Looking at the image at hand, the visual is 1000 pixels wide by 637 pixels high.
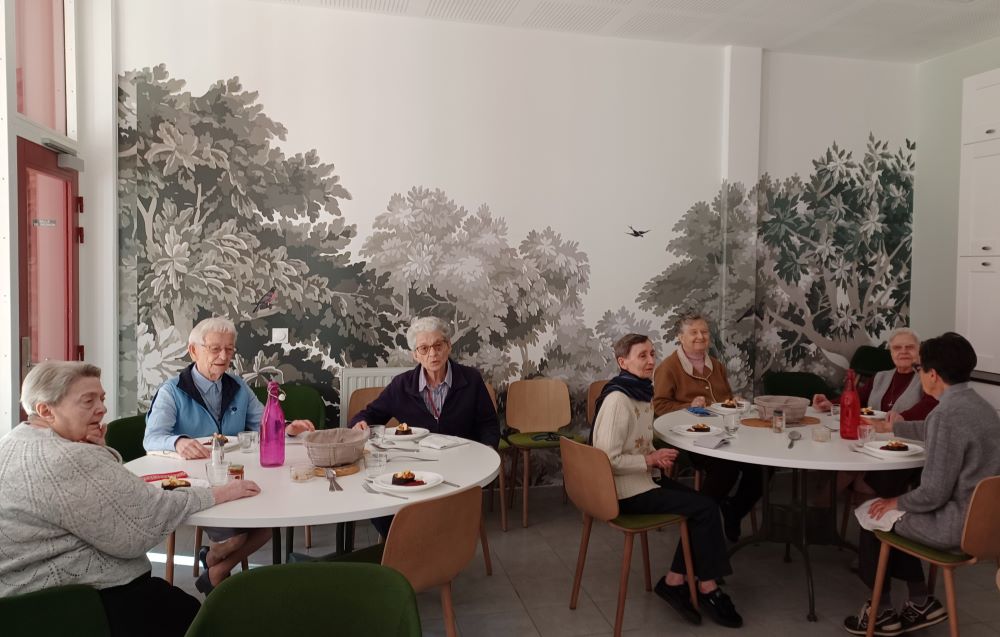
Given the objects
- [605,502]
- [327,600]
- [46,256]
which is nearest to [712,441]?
[605,502]

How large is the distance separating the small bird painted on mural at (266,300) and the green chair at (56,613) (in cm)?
283

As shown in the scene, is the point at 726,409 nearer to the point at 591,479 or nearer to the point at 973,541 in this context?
the point at 591,479

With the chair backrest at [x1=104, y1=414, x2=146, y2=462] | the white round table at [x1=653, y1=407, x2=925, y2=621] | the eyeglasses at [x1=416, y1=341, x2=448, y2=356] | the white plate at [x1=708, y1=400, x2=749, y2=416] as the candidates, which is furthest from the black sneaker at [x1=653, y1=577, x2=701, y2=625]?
the chair backrest at [x1=104, y1=414, x2=146, y2=462]

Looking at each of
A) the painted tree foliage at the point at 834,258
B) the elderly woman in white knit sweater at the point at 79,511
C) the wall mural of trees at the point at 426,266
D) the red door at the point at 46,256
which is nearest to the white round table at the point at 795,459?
the wall mural of trees at the point at 426,266

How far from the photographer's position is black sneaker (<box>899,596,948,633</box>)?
9.49 ft

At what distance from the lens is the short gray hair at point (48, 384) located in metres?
1.88

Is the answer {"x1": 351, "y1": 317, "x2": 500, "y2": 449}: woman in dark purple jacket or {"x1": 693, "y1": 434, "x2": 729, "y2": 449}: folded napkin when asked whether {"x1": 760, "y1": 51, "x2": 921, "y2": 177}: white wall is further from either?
{"x1": 351, "y1": 317, "x2": 500, "y2": 449}: woman in dark purple jacket

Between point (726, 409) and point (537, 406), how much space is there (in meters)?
1.36

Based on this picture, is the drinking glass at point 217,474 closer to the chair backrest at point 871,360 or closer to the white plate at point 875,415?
the white plate at point 875,415

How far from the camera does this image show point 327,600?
151cm

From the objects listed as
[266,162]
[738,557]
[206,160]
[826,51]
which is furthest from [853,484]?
[206,160]

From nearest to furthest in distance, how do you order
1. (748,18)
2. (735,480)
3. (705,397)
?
1. (735,480)
2. (705,397)
3. (748,18)

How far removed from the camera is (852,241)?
5293mm

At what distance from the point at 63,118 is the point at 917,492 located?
4.27 m
